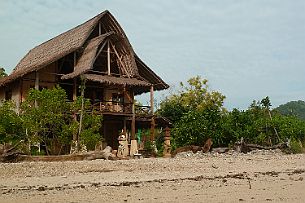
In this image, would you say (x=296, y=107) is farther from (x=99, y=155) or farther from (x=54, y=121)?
(x=99, y=155)

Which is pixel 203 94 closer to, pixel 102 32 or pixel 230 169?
pixel 102 32

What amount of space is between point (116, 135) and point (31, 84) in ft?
19.5

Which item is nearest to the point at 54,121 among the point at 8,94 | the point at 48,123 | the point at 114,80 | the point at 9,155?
the point at 48,123

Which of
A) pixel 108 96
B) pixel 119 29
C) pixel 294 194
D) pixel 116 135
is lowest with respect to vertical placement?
pixel 294 194

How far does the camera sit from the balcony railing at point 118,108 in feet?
76.0

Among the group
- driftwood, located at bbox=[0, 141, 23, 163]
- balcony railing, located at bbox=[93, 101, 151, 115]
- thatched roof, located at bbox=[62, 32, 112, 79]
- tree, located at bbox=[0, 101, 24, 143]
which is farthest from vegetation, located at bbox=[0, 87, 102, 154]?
balcony railing, located at bbox=[93, 101, 151, 115]

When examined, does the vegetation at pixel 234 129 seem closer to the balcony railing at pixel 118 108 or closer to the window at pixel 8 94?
the balcony railing at pixel 118 108

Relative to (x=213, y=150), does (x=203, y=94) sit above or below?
above

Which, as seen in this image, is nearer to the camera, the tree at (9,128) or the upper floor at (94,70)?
the tree at (9,128)

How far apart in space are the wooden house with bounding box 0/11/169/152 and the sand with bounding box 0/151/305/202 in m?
9.71

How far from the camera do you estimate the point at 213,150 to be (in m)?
21.8

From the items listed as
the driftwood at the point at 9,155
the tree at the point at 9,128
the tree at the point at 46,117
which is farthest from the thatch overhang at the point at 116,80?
the driftwood at the point at 9,155

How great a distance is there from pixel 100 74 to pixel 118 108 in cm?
225

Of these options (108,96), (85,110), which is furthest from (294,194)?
(108,96)
